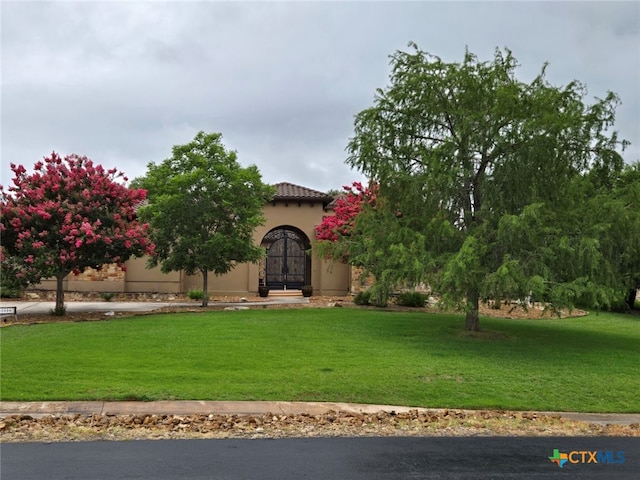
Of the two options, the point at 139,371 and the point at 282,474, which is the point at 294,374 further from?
the point at 282,474

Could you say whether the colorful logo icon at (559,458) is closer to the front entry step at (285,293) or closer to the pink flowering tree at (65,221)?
the pink flowering tree at (65,221)

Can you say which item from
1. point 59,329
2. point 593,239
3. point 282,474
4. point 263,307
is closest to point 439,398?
point 282,474

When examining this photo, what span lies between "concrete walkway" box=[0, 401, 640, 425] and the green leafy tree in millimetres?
11740

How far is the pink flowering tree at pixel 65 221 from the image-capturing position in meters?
16.2

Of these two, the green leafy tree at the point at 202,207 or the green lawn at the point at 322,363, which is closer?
the green lawn at the point at 322,363

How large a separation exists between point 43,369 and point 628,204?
12759mm

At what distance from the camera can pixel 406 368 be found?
10344 millimetres

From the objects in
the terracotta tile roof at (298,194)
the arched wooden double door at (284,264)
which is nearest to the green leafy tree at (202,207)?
the terracotta tile roof at (298,194)

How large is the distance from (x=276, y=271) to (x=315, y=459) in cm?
2503

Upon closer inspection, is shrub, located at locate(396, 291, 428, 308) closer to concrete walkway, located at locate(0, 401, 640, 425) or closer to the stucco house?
the stucco house

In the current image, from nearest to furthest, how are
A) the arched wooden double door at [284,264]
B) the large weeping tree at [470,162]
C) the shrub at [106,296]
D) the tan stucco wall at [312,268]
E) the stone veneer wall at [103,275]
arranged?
the large weeping tree at [470,162] < the shrub at [106,296] < the stone veneer wall at [103,275] < the tan stucco wall at [312,268] < the arched wooden double door at [284,264]

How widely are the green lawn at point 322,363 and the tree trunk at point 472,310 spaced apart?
42 cm

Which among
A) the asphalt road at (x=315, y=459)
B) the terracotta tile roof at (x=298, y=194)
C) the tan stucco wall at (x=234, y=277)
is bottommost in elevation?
the asphalt road at (x=315, y=459)

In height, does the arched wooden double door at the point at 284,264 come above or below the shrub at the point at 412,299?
above
